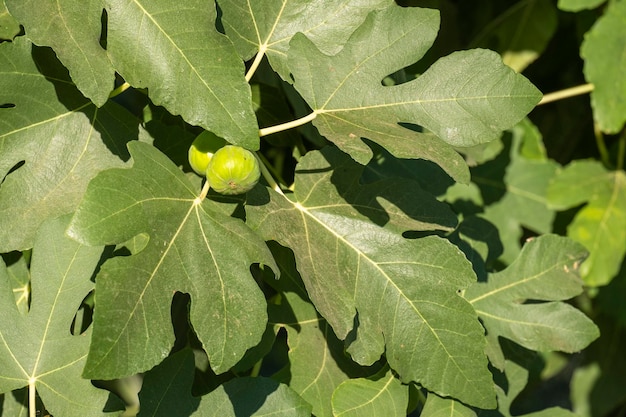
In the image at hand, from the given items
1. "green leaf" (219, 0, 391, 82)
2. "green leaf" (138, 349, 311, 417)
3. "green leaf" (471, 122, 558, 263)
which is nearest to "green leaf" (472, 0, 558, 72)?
"green leaf" (471, 122, 558, 263)

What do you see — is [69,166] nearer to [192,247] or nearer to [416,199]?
[192,247]

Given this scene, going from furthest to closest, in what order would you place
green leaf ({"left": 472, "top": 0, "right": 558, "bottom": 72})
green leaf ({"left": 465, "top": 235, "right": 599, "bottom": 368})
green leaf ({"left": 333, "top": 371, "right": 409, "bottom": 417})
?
green leaf ({"left": 472, "top": 0, "right": 558, "bottom": 72}), green leaf ({"left": 465, "top": 235, "right": 599, "bottom": 368}), green leaf ({"left": 333, "top": 371, "right": 409, "bottom": 417})

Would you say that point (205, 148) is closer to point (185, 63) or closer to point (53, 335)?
point (185, 63)

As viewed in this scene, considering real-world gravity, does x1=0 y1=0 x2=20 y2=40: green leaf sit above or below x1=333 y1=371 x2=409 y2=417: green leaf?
above

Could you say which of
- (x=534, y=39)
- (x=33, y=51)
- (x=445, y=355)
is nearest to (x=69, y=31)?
(x=33, y=51)

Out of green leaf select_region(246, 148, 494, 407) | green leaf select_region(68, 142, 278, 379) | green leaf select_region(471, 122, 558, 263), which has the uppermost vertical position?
green leaf select_region(68, 142, 278, 379)

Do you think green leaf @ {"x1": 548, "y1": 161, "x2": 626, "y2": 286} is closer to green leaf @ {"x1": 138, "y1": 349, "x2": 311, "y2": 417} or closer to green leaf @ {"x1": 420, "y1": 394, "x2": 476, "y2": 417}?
green leaf @ {"x1": 420, "y1": 394, "x2": 476, "y2": 417}
